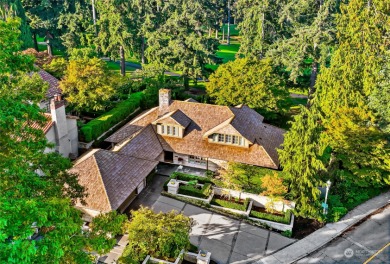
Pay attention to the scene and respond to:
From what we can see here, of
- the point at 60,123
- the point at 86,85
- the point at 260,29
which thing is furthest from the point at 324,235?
the point at 260,29

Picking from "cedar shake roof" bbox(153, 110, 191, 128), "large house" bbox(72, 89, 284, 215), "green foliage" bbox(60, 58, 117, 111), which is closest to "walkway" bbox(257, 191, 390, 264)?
"large house" bbox(72, 89, 284, 215)

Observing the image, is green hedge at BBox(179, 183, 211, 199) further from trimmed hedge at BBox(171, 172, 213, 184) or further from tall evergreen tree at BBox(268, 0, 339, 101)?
tall evergreen tree at BBox(268, 0, 339, 101)

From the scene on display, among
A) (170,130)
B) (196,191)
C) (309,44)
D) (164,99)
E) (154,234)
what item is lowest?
(196,191)

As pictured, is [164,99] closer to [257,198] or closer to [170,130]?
[170,130]

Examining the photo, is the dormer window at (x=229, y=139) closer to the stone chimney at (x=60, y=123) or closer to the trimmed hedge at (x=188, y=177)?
the trimmed hedge at (x=188, y=177)

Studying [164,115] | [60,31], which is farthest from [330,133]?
[60,31]

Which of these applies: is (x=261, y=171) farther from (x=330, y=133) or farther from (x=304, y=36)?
(x=304, y=36)

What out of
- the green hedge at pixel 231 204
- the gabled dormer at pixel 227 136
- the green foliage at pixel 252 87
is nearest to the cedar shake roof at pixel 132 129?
the gabled dormer at pixel 227 136
